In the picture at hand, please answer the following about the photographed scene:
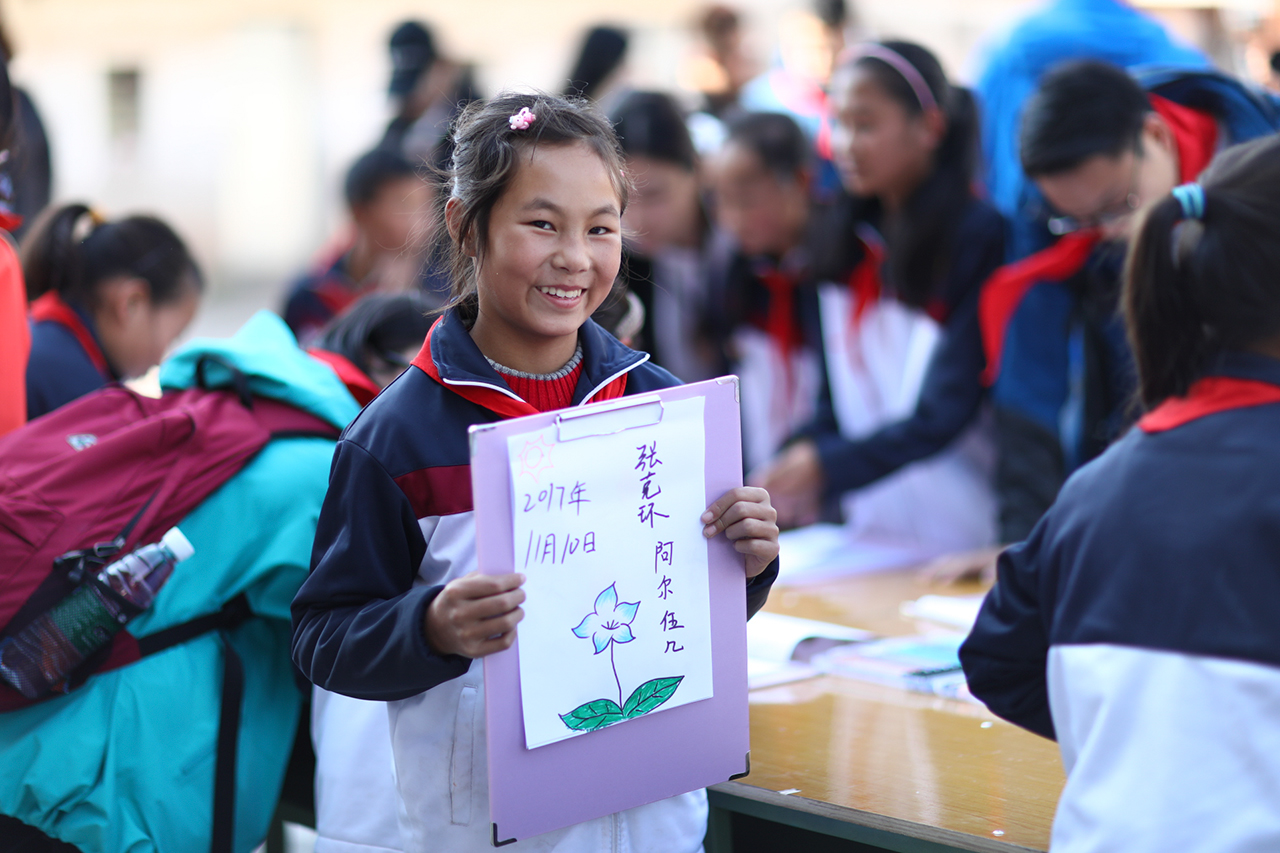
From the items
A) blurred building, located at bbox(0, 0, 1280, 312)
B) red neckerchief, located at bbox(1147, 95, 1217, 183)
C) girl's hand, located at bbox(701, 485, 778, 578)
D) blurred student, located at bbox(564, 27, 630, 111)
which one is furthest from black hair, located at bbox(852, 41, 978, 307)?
blurred building, located at bbox(0, 0, 1280, 312)

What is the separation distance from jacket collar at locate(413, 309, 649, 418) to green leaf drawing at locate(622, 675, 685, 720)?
0.30 m

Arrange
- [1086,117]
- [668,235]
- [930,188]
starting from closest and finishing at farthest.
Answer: [1086,117], [930,188], [668,235]

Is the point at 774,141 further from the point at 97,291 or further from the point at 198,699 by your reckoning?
the point at 198,699

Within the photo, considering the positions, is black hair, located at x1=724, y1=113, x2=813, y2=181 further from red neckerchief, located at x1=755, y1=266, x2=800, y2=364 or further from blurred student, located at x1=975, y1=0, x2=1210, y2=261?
blurred student, located at x1=975, y1=0, x2=1210, y2=261

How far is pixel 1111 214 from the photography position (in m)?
2.22

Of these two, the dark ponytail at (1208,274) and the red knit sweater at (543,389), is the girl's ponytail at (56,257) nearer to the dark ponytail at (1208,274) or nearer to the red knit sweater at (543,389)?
the red knit sweater at (543,389)

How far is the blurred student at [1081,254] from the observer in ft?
7.18

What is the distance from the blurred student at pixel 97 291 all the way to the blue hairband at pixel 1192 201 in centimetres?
A: 185

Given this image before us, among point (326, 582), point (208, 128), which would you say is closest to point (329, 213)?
point (208, 128)

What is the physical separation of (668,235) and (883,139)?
648 millimetres

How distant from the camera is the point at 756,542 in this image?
1285 millimetres

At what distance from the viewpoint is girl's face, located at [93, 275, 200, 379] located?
2.32 meters

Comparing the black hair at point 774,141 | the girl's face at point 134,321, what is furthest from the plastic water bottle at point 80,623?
the black hair at point 774,141

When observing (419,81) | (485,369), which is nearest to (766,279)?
(485,369)
